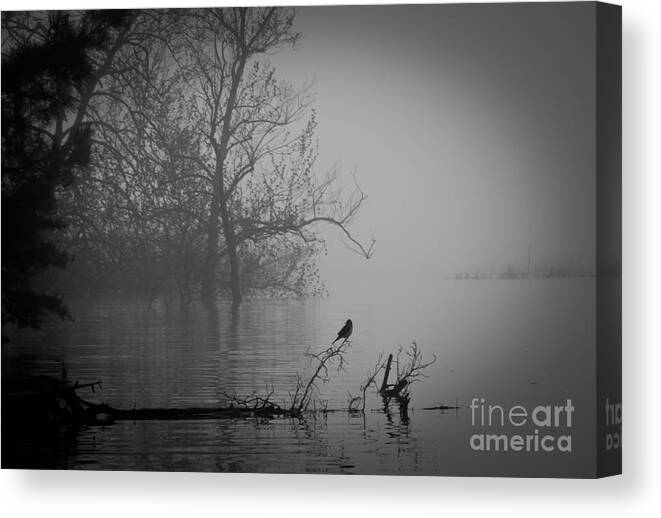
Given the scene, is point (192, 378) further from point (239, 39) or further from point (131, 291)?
point (239, 39)

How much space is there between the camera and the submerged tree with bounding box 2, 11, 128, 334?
9.92m

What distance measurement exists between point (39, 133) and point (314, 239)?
1.75 meters

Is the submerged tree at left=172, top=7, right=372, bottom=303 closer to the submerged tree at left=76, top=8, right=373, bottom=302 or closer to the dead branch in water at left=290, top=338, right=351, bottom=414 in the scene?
the submerged tree at left=76, top=8, right=373, bottom=302

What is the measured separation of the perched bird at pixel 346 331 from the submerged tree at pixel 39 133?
5.39 ft

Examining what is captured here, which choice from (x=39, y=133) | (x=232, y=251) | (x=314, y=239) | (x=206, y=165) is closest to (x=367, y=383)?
(x=314, y=239)

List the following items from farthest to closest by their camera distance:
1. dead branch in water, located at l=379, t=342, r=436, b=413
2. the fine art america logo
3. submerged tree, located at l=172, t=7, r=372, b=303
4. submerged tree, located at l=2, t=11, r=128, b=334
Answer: submerged tree, located at l=2, t=11, r=128, b=334
submerged tree, located at l=172, t=7, r=372, b=303
dead branch in water, located at l=379, t=342, r=436, b=413
the fine art america logo

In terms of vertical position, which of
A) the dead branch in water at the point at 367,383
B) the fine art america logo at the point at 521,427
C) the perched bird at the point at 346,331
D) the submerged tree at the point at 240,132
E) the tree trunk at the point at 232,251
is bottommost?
the fine art america logo at the point at 521,427

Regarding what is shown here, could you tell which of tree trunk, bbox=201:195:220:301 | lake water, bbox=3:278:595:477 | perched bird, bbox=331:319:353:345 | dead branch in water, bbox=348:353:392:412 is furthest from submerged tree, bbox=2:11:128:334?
dead branch in water, bbox=348:353:392:412

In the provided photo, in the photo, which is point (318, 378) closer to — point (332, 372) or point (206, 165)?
point (332, 372)

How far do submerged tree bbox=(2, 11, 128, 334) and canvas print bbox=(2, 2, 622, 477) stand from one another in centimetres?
1

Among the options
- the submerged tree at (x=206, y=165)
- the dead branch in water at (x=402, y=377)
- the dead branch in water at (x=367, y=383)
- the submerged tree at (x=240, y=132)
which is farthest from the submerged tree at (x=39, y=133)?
the dead branch in water at (x=402, y=377)

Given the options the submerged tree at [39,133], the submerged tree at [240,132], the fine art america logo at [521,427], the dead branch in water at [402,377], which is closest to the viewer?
the fine art america logo at [521,427]

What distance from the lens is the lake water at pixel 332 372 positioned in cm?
941

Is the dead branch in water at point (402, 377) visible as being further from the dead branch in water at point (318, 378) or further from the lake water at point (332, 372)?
the dead branch in water at point (318, 378)
